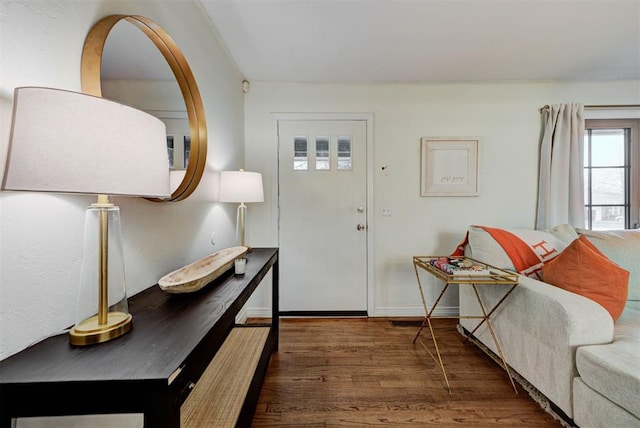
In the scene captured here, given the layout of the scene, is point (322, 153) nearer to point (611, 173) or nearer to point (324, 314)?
point (324, 314)

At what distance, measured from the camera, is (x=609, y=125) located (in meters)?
2.64

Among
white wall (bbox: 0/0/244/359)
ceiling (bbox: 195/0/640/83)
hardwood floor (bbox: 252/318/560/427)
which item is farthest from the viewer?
ceiling (bbox: 195/0/640/83)

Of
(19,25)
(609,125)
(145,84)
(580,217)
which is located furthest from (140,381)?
(609,125)

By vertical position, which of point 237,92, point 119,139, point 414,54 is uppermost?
point 414,54

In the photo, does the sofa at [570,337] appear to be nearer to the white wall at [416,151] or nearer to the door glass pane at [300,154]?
the white wall at [416,151]

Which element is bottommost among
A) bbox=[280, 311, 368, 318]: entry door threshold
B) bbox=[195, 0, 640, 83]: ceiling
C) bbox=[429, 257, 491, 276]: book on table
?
bbox=[280, 311, 368, 318]: entry door threshold

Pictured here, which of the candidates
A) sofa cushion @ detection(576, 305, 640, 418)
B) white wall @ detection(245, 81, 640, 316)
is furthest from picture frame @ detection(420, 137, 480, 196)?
sofa cushion @ detection(576, 305, 640, 418)

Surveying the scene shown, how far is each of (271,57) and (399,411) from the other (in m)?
2.68

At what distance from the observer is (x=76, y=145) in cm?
55

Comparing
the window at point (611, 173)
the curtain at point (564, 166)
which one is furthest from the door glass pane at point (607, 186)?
the curtain at point (564, 166)

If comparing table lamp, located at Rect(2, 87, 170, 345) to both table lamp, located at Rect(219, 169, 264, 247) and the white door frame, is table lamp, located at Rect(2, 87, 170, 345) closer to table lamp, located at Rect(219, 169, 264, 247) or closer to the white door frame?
table lamp, located at Rect(219, 169, 264, 247)

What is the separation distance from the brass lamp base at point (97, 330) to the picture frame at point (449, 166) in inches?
100

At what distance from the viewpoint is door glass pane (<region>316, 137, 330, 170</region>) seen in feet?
8.76

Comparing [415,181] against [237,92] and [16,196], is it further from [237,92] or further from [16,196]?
[16,196]
